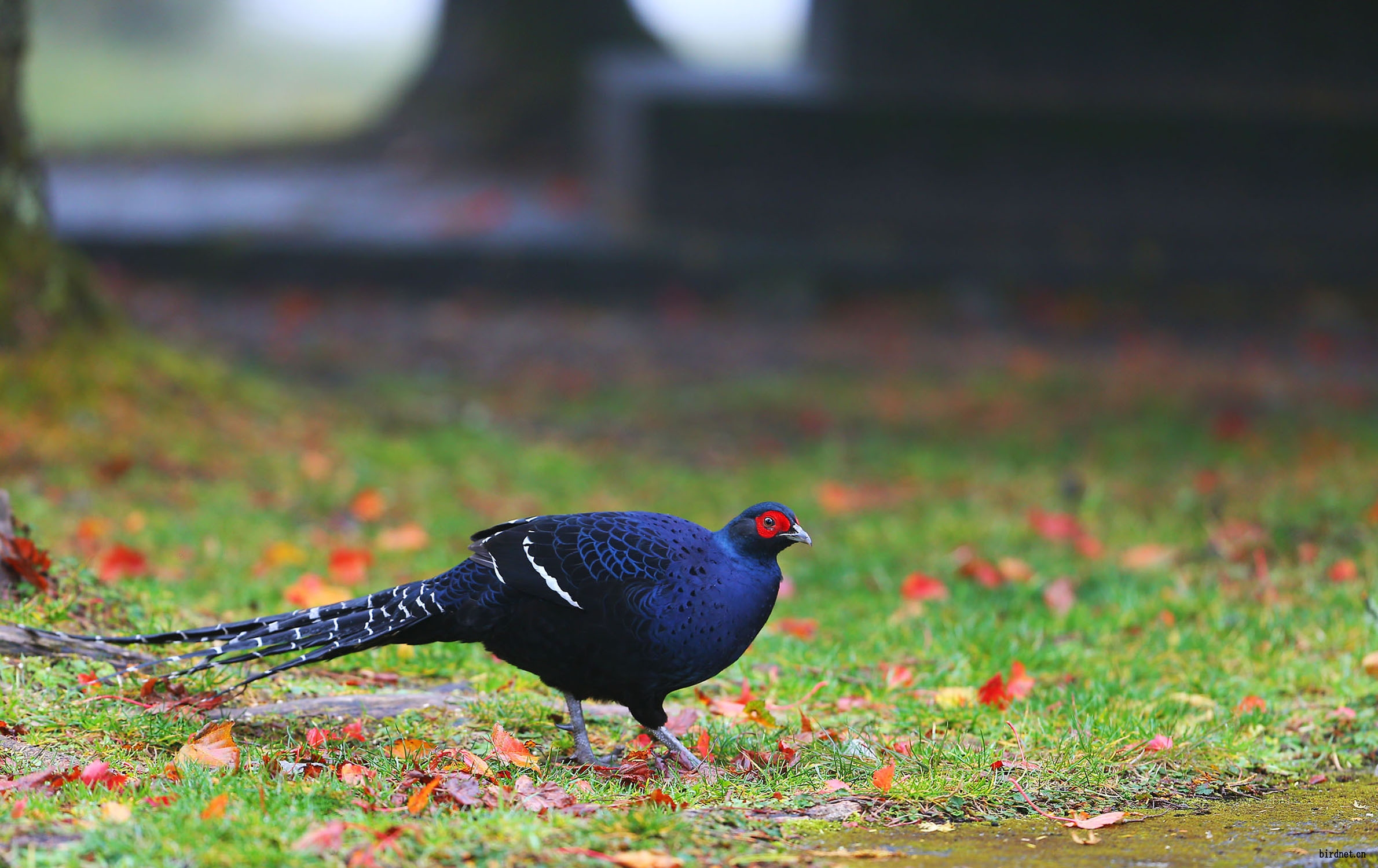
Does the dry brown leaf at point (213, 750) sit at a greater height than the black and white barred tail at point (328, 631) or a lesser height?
lesser

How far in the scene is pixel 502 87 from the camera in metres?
17.0

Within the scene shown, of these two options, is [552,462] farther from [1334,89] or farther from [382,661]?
[1334,89]

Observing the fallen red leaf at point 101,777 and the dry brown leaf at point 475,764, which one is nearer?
the fallen red leaf at point 101,777

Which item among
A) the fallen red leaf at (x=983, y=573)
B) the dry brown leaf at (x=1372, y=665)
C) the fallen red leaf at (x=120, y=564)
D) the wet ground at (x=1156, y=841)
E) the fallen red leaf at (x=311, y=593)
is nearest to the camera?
the wet ground at (x=1156, y=841)

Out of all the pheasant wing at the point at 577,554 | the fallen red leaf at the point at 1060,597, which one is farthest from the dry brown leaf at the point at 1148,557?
the pheasant wing at the point at 577,554

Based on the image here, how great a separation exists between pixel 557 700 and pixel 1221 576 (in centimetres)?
295

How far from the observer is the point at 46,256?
6973mm

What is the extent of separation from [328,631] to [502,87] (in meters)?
14.3

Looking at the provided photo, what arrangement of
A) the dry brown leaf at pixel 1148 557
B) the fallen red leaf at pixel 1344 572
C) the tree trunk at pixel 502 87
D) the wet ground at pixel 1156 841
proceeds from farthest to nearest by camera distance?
the tree trunk at pixel 502 87 < the dry brown leaf at pixel 1148 557 < the fallen red leaf at pixel 1344 572 < the wet ground at pixel 1156 841

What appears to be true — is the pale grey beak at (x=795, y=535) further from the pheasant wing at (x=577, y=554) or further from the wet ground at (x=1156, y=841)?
the wet ground at (x=1156, y=841)

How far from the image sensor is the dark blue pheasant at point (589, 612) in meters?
3.48

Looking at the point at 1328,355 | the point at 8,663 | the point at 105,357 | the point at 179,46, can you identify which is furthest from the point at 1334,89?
the point at 179,46

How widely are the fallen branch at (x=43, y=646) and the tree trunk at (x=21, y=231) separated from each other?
3.34m

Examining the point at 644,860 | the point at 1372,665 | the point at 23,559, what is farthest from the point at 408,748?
the point at 1372,665
